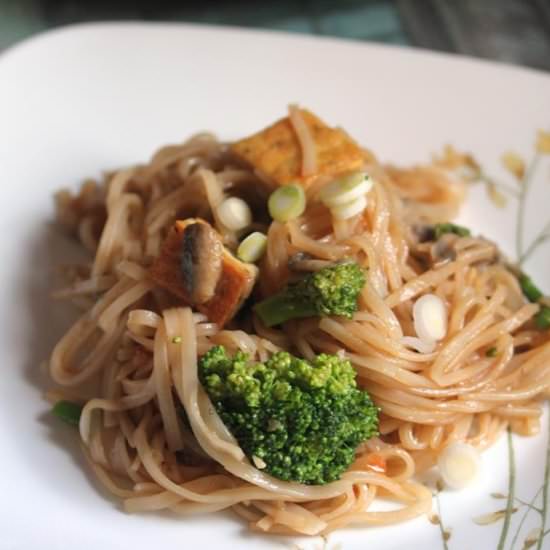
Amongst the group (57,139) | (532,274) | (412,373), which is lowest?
(532,274)

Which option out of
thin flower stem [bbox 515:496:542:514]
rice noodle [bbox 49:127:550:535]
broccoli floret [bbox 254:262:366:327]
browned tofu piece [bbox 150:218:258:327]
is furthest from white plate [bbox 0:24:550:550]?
broccoli floret [bbox 254:262:366:327]

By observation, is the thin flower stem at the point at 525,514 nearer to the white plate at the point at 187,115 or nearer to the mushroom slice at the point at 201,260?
the white plate at the point at 187,115

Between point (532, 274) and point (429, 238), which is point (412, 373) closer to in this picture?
point (429, 238)

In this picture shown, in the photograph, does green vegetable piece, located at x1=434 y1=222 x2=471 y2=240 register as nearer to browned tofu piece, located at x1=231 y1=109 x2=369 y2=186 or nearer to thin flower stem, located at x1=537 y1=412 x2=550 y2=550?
browned tofu piece, located at x1=231 y1=109 x2=369 y2=186

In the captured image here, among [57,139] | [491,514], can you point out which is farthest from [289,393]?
[57,139]

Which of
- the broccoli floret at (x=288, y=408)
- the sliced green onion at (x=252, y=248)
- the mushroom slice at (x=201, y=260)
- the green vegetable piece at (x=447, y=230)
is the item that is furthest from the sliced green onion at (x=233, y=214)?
the green vegetable piece at (x=447, y=230)

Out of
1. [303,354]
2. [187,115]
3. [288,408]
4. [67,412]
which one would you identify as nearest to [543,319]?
[303,354]
